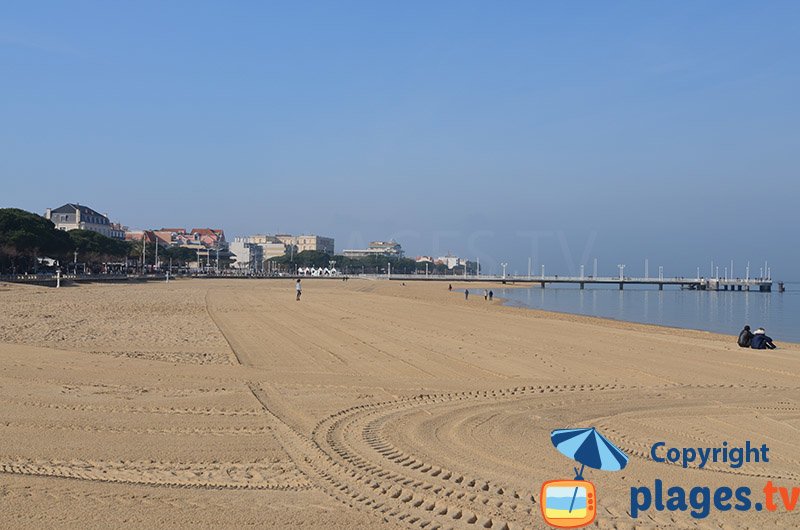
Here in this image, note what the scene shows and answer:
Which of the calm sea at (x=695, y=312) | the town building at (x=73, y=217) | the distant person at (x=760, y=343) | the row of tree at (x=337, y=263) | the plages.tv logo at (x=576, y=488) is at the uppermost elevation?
the town building at (x=73, y=217)

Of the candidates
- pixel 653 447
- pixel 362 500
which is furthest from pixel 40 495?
pixel 653 447

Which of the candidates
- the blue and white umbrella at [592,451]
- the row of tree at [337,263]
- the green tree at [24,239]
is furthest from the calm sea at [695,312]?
the row of tree at [337,263]

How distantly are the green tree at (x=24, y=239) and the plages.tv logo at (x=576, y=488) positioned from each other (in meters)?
66.3

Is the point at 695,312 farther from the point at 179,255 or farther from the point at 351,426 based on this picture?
the point at 179,255

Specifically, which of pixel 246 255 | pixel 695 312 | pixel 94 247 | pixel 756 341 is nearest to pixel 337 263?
pixel 246 255

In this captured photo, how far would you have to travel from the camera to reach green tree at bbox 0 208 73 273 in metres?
62.9

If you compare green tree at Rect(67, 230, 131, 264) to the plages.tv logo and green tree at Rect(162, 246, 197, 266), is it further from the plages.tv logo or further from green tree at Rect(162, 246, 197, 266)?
the plages.tv logo

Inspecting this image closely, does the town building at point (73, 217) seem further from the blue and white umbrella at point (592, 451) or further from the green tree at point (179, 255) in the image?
the blue and white umbrella at point (592, 451)

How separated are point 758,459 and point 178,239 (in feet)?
592

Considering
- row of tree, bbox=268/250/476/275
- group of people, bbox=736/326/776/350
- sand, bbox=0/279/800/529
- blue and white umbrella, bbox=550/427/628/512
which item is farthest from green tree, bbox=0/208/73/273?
row of tree, bbox=268/250/476/275

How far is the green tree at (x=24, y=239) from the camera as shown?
62.9m

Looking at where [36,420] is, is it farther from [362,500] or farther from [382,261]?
[382,261]

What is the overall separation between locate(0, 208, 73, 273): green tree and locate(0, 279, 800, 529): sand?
2034 inches

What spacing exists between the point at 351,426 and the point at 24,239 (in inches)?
2504
